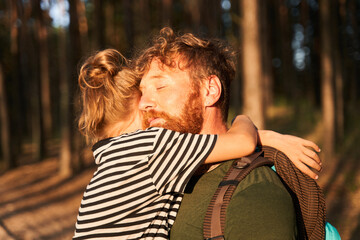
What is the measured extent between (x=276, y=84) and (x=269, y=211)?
3382 cm

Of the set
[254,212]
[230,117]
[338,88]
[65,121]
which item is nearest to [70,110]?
[65,121]

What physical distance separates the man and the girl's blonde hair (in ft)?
0.87

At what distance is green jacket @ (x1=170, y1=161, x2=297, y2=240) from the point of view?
6.10 feet

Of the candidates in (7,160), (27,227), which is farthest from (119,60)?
(7,160)

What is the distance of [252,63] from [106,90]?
14.7 ft

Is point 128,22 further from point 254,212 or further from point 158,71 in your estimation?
point 254,212

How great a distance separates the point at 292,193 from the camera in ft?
7.24

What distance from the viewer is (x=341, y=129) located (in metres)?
15.3

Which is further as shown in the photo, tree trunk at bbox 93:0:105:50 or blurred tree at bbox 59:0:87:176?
tree trunk at bbox 93:0:105:50

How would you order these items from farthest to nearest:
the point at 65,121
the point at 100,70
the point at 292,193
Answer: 1. the point at 65,121
2. the point at 100,70
3. the point at 292,193

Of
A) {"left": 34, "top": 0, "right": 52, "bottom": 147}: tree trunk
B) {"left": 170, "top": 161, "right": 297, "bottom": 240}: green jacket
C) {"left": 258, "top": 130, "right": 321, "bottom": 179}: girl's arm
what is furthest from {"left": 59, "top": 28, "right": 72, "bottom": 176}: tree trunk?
{"left": 170, "top": 161, "right": 297, "bottom": 240}: green jacket

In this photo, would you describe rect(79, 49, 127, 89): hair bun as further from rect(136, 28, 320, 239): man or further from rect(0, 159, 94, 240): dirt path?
rect(0, 159, 94, 240): dirt path

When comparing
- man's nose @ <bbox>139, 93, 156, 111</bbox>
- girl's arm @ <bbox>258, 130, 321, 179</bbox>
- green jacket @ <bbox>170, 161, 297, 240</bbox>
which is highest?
man's nose @ <bbox>139, 93, 156, 111</bbox>

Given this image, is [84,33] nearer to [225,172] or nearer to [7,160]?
[7,160]
